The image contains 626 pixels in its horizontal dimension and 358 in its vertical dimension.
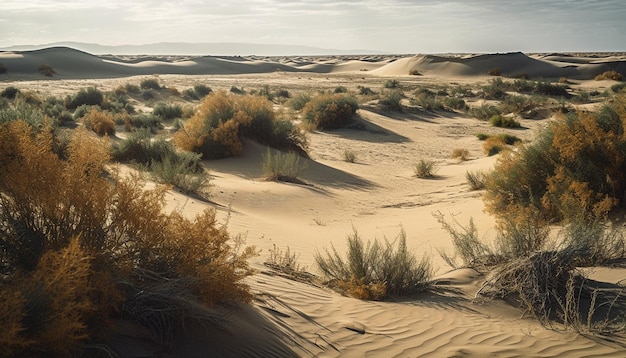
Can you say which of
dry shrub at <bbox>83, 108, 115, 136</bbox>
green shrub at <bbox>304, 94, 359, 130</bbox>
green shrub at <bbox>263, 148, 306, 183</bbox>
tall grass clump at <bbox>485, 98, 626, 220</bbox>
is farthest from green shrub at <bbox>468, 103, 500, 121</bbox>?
tall grass clump at <bbox>485, 98, 626, 220</bbox>

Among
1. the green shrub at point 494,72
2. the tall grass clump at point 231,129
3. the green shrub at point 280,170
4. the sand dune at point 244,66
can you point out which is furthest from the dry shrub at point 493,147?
the green shrub at point 494,72

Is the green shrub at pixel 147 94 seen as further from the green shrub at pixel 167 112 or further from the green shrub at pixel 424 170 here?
the green shrub at pixel 424 170

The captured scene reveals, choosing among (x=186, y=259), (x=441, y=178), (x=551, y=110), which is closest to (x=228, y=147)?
(x=441, y=178)

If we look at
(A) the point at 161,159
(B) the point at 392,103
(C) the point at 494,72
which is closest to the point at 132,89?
(B) the point at 392,103

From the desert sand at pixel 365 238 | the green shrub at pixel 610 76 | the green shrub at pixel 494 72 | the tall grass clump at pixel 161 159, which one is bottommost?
the desert sand at pixel 365 238

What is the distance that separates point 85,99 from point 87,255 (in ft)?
84.7

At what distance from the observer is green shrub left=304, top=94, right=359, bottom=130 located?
24734 millimetres

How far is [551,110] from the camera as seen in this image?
1123 inches

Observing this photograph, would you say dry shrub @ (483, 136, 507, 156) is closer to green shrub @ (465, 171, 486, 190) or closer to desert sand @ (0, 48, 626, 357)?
desert sand @ (0, 48, 626, 357)

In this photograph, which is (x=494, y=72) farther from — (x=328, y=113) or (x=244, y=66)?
(x=328, y=113)

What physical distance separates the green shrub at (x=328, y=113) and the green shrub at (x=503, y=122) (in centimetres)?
707

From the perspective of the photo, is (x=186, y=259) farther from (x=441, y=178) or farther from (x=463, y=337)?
(x=441, y=178)

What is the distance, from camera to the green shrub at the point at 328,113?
24.7 metres

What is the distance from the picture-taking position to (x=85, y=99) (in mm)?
27531
